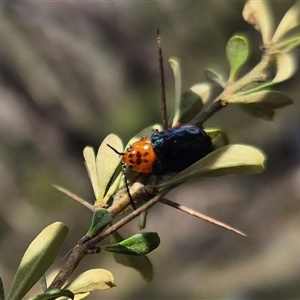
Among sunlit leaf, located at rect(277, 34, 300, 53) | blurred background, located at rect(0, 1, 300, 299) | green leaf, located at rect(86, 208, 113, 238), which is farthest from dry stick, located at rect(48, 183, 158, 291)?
blurred background, located at rect(0, 1, 300, 299)

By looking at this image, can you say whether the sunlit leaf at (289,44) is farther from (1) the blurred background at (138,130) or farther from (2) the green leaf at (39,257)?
(1) the blurred background at (138,130)

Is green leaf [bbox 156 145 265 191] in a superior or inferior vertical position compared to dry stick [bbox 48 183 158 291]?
superior

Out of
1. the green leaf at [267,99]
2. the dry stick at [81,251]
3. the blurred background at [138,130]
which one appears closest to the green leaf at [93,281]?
the dry stick at [81,251]

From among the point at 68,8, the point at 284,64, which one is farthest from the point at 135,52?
the point at 284,64

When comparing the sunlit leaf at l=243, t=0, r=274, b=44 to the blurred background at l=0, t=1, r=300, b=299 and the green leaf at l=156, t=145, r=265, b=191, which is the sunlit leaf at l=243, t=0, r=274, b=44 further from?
the blurred background at l=0, t=1, r=300, b=299

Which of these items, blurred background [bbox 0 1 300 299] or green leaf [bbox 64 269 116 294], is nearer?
green leaf [bbox 64 269 116 294]

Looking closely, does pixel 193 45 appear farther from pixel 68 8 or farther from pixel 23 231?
pixel 23 231
